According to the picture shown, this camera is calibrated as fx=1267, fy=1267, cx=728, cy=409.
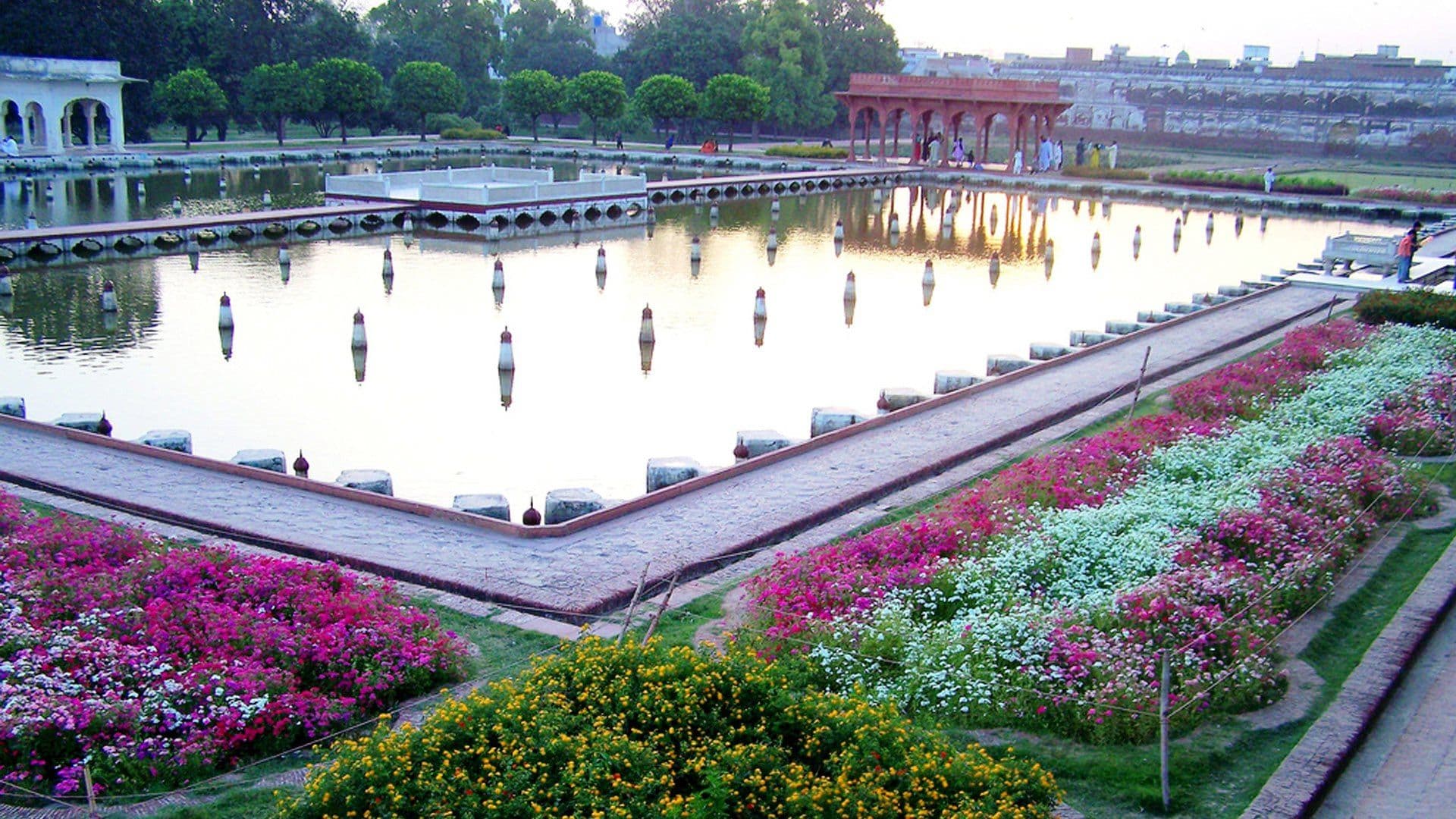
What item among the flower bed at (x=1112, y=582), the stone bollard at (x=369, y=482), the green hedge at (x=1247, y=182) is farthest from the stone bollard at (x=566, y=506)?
the green hedge at (x=1247, y=182)

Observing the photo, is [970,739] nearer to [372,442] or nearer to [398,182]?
[372,442]

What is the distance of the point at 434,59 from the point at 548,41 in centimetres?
1044

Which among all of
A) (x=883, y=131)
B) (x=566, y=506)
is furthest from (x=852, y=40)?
(x=566, y=506)

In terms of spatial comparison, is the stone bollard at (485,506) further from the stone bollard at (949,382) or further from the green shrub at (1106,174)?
the green shrub at (1106,174)

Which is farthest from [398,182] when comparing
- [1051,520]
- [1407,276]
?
[1051,520]

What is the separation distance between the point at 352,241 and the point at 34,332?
12413 mm

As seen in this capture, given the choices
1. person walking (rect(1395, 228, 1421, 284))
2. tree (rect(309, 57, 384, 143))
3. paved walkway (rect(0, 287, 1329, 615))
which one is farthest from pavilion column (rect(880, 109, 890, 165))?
paved walkway (rect(0, 287, 1329, 615))

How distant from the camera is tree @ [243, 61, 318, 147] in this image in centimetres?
5866

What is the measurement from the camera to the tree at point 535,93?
218 feet

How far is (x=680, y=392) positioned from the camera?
1816cm

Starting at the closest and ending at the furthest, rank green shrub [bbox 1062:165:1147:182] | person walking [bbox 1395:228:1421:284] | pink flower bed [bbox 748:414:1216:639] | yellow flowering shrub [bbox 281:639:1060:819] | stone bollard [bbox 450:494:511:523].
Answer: yellow flowering shrub [bbox 281:639:1060:819], pink flower bed [bbox 748:414:1216:639], stone bollard [bbox 450:494:511:523], person walking [bbox 1395:228:1421:284], green shrub [bbox 1062:165:1147:182]

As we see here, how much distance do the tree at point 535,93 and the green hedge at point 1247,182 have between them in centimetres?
3179

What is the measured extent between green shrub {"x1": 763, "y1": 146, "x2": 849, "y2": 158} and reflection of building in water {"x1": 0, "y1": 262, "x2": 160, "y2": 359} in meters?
36.0

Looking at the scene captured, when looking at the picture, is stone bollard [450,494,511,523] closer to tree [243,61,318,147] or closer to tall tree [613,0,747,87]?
tree [243,61,318,147]
